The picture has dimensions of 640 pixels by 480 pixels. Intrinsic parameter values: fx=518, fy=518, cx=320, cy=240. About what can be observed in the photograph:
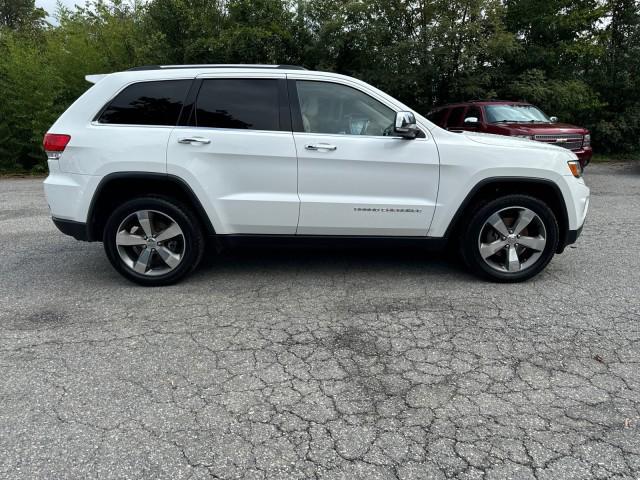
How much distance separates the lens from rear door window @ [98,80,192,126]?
443 centimetres

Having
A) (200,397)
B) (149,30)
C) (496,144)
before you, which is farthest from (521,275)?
(149,30)

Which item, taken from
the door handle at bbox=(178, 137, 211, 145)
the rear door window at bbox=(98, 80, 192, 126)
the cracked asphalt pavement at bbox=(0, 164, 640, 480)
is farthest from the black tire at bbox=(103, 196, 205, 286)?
the rear door window at bbox=(98, 80, 192, 126)

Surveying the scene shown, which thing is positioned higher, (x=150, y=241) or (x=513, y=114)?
(x=513, y=114)

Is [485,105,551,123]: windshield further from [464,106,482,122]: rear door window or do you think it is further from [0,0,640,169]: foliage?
[0,0,640,169]: foliage

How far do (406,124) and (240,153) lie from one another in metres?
1.39

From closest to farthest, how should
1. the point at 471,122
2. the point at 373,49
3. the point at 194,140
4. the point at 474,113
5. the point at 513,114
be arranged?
the point at 194,140
the point at 471,122
the point at 513,114
the point at 474,113
the point at 373,49

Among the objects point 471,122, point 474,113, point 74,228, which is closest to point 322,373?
point 74,228

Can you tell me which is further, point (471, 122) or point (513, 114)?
point (513, 114)

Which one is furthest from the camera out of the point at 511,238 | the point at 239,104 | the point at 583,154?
the point at 583,154

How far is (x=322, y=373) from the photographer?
10.2 ft

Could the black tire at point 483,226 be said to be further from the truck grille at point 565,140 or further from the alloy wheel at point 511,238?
the truck grille at point 565,140

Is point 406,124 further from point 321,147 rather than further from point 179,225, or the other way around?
point 179,225

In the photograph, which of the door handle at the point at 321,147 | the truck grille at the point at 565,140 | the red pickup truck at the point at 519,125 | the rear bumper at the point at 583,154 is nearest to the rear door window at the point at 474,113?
the red pickup truck at the point at 519,125

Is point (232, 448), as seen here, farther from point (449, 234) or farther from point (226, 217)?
point (449, 234)
